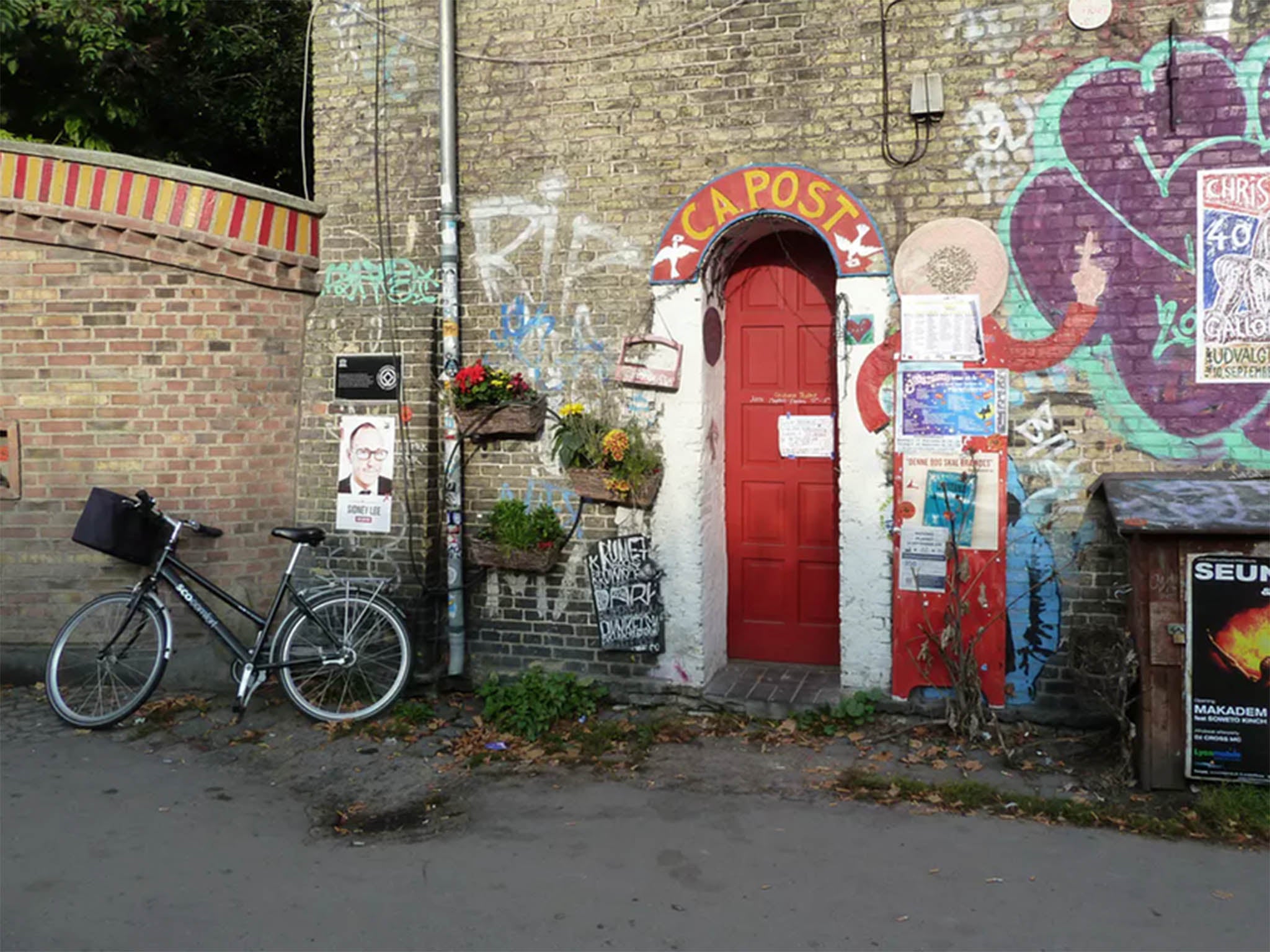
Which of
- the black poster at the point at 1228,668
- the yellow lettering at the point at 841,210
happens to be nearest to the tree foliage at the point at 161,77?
the yellow lettering at the point at 841,210

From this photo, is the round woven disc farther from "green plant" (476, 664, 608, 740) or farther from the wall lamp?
"green plant" (476, 664, 608, 740)

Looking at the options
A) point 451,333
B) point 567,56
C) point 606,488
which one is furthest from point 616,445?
point 567,56

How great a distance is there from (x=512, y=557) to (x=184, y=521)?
2125mm

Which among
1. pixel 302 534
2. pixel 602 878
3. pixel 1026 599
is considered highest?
pixel 302 534

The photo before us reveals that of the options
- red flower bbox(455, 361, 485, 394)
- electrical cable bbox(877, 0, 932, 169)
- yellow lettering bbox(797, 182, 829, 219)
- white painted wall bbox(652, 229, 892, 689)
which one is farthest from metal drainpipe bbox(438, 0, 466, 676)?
electrical cable bbox(877, 0, 932, 169)

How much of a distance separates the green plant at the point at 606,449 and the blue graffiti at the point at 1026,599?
6.98 feet

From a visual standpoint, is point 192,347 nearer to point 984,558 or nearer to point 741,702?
point 741,702

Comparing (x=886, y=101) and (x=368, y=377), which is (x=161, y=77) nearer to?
(x=368, y=377)

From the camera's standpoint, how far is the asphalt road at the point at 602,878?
3934 millimetres

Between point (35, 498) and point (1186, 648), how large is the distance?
22.9ft

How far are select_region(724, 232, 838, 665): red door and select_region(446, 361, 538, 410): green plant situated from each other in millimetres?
1412

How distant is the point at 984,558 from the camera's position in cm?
606

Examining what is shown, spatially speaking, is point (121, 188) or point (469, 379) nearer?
point (469, 379)

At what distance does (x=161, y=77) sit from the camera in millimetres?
11031
